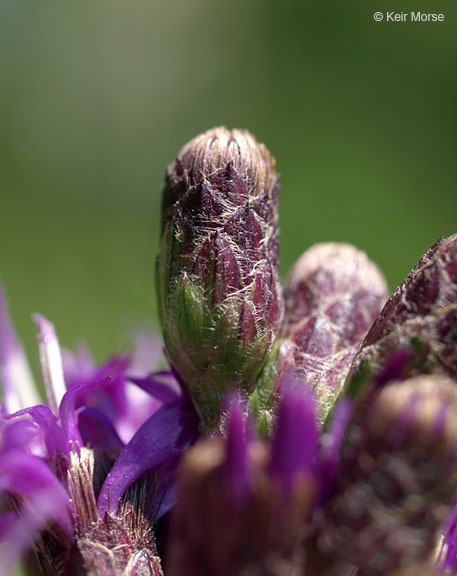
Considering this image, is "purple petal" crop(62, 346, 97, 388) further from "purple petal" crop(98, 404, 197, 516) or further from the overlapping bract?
"purple petal" crop(98, 404, 197, 516)

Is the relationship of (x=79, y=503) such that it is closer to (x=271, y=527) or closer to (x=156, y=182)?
(x=271, y=527)

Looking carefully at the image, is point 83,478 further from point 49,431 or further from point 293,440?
point 293,440

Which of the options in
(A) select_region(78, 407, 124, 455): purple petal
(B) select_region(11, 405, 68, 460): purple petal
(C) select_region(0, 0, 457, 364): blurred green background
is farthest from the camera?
(C) select_region(0, 0, 457, 364): blurred green background

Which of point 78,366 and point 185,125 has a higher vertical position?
point 185,125

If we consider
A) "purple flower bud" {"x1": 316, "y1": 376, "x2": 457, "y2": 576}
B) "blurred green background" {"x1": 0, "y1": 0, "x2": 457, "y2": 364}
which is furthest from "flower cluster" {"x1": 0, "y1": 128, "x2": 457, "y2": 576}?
"blurred green background" {"x1": 0, "y1": 0, "x2": 457, "y2": 364}

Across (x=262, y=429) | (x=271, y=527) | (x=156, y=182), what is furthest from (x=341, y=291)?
(x=156, y=182)

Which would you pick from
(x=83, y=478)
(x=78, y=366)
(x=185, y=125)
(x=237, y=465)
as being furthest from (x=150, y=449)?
(x=185, y=125)

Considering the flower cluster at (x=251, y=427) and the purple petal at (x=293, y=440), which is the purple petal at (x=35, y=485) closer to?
the flower cluster at (x=251, y=427)
